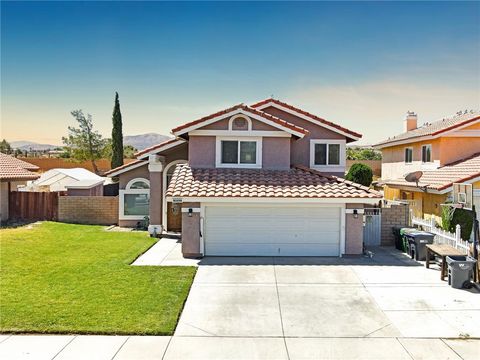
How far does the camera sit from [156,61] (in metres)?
19.5

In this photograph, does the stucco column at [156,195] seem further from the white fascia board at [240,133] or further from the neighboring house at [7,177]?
the neighboring house at [7,177]

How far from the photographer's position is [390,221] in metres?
16.4

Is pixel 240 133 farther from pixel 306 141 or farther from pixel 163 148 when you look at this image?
pixel 163 148

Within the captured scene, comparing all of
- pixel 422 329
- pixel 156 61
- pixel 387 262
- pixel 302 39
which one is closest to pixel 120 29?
pixel 156 61

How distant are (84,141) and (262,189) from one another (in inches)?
1703

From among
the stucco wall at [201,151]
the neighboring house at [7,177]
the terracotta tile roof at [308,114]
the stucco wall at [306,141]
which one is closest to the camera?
the stucco wall at [201,151]

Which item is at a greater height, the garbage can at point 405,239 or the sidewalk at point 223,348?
the garbage can at point 405,239

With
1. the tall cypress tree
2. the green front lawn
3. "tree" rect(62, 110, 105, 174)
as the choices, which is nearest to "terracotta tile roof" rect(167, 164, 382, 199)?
the green front lawn

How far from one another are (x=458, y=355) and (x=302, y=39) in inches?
566

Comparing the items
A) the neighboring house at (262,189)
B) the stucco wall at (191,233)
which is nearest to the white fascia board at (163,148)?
the neighboring house at (262,189)

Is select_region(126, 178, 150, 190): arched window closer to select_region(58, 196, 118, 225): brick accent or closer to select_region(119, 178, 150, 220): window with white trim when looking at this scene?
select_region(119, 178, 150, 220): window with white trim

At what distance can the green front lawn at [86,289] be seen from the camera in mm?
8078

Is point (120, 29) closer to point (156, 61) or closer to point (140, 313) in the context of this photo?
point (156, 61)

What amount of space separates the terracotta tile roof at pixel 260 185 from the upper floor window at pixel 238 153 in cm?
38
